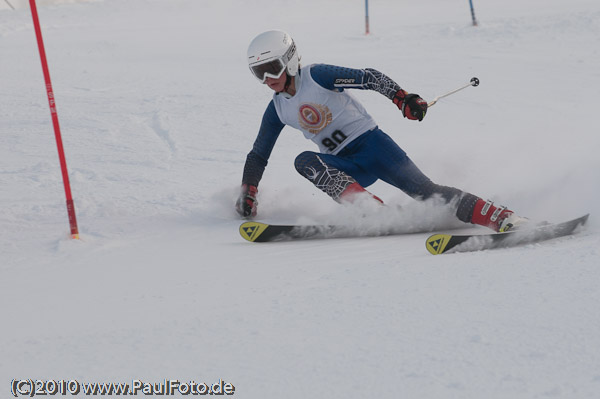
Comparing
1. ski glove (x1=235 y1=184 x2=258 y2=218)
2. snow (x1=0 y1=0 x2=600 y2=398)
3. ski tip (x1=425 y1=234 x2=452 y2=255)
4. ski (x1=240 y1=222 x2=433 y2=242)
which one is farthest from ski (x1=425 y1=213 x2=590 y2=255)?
ski glove (x1=235 y1=184 x2=258 y2=218)

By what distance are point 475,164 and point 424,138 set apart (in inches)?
56.8

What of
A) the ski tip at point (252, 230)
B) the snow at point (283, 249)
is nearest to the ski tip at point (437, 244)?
the snow at point (283, 249)

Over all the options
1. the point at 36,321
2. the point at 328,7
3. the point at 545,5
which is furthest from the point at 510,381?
the point at 328,7

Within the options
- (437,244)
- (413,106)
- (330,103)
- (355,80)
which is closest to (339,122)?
(330,103)

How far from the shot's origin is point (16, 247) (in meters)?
3.77

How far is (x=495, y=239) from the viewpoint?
3.21m

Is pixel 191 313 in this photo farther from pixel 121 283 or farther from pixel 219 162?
pixel 219 162

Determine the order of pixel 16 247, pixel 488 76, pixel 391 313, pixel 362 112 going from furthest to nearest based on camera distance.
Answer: pixel 488 76 < pixel 362 112 < pixel 16 247 < pixel 391 313

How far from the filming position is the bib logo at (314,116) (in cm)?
409

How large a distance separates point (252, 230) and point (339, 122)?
2.91ft

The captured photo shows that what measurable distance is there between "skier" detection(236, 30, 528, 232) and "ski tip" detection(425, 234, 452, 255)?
0.58 meters

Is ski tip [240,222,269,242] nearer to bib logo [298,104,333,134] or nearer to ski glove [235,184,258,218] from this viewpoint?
ski glove [235,184,258,218]

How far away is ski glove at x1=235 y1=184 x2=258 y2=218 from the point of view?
441 centimetres

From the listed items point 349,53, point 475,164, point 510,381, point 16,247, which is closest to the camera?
point 510,381
